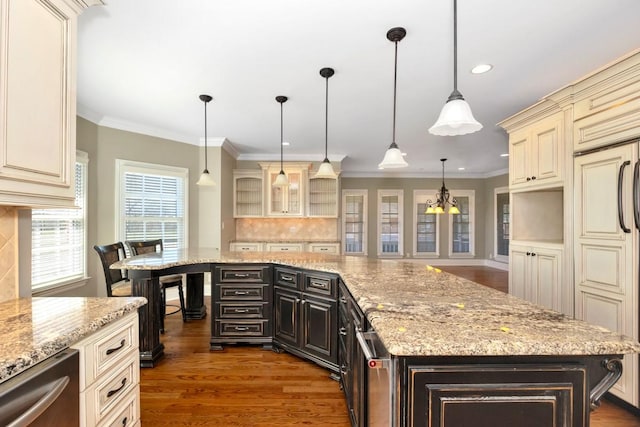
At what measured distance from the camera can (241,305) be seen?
2.96 meters

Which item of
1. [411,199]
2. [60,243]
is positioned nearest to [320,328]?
[60,243]

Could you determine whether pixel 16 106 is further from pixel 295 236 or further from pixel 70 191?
pixel 295 236

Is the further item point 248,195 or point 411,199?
point 411,199

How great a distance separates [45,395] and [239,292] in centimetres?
200

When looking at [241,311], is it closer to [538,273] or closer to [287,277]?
[287,277]

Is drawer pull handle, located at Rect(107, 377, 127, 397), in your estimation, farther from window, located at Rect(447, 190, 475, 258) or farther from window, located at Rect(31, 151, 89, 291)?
window, located at Rect(447, 190, 475, 258)

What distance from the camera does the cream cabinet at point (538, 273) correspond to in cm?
267

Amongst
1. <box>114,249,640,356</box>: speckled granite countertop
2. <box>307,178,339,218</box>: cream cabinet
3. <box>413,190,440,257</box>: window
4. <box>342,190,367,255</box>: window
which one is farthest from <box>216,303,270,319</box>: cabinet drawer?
<box>413,190,440,257</box>: window

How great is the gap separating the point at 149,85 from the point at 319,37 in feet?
6.09

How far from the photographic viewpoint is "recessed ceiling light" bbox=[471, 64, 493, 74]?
2.52m

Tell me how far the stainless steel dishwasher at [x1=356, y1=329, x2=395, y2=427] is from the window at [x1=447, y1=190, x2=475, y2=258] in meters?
7.82

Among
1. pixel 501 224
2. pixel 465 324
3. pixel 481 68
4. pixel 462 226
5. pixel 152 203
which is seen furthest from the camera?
pixel 462 226

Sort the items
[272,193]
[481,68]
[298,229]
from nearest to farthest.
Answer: [481,68], [272,193], [298,229]

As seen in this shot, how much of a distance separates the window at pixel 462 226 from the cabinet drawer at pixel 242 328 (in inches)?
272
